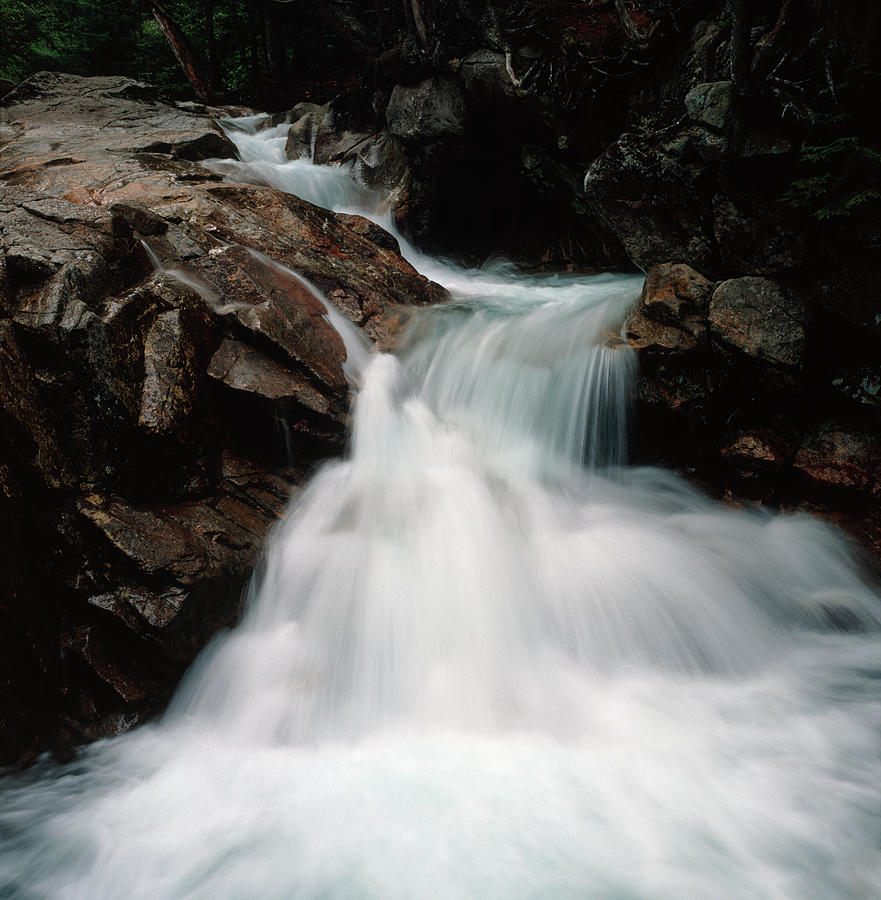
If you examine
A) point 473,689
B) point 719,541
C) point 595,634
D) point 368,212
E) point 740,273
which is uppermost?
point 368,212

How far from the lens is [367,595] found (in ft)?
12.6

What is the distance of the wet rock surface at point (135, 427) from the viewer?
10.3ft

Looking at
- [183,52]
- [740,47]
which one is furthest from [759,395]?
[183,52]

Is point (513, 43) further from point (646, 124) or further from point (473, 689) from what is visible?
point (473, 689)

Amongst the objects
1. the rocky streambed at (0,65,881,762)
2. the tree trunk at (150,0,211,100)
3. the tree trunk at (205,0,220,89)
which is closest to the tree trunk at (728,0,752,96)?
the rocky streambed at (0,65,881,762)

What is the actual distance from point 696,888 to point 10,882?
9.96ft

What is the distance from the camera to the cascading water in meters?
2.35

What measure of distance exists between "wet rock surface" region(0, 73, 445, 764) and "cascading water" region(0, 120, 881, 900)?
31 cm

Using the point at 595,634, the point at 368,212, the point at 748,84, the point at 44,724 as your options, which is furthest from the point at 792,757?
the point at 368,212

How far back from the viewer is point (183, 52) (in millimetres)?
13438

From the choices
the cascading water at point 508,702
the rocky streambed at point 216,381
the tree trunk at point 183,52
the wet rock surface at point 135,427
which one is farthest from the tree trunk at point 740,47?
the tree trunk at point 183,52

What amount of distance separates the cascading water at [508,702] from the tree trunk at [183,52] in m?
13.3

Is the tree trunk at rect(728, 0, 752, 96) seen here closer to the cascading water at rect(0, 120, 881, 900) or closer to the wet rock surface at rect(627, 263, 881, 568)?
the wet rock surface at rect(627, 263, 881, 568)

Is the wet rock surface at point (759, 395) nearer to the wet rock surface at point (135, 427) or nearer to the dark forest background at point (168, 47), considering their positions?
the wet rock surface at point (135, 427)
